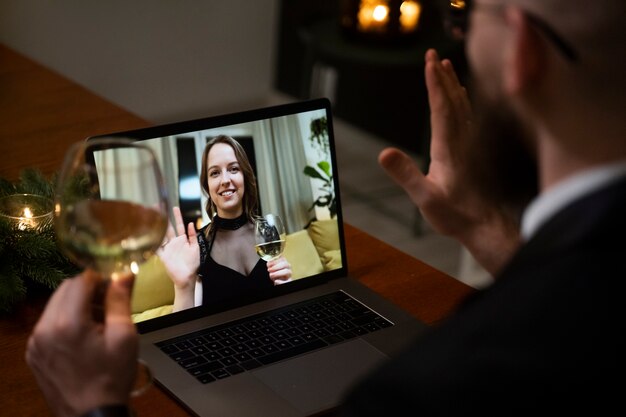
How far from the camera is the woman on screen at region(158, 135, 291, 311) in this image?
1322mm

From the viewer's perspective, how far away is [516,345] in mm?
762

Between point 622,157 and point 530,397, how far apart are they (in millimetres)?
212

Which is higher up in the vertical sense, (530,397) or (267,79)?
(530,397)

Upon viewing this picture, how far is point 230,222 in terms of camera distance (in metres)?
1.36

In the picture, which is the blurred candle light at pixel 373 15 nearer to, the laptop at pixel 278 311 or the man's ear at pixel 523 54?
the laptop at pixel 278 311

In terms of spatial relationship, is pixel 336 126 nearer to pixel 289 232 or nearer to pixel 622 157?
pixel 289 232

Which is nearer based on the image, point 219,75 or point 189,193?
point 189,193

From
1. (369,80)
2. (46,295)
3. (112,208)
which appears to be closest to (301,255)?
(46,295)

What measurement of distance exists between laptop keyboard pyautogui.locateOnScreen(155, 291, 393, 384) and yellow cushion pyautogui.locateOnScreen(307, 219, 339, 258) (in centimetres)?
7


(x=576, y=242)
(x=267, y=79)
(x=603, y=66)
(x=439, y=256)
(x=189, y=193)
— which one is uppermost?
(x=603, y=66)

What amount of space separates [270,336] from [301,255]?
0.16 m

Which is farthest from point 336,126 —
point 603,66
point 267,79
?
point 603,66

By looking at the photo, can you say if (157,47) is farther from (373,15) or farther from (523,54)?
(523,54)

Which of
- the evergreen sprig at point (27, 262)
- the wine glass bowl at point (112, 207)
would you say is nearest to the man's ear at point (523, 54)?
the wine glass bowl at point (112, 207)
